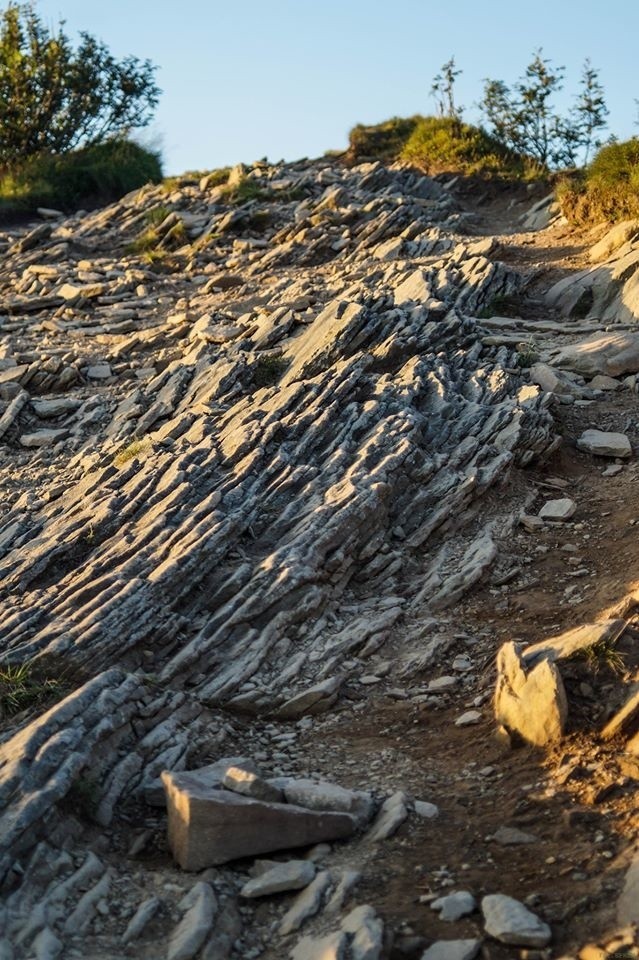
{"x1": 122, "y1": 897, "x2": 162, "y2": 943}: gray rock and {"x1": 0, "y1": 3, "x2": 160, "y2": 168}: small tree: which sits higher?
{"x1": 0, "y1": 3, "x2": 160, "y2": 168}: small tree

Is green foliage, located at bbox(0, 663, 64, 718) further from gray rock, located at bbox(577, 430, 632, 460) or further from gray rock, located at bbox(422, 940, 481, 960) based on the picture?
gray rock, located at bbox(577, 430, 632, 460)

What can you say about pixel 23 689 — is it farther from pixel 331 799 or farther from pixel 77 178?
pixel 77 178

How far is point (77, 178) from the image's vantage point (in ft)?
103

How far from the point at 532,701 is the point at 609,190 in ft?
50.0

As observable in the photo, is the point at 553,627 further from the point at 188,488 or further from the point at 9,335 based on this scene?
the point at 9,335

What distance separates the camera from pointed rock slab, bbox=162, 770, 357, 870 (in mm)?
6633

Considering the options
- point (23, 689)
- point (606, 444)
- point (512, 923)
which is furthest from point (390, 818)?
point (606, 444)

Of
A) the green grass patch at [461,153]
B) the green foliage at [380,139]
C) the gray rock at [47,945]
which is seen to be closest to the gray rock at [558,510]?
the gray rock at [47,945]

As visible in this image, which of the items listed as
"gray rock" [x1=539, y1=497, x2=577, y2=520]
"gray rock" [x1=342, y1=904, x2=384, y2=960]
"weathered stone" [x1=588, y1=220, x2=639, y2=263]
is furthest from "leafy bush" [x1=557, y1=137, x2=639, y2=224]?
"gray rock" [x1=342, y1=904, x2=384, y2=960]

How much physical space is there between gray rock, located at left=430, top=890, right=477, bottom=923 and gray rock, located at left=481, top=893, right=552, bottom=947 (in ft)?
0.26

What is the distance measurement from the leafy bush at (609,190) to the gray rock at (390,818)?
1487 centimetres

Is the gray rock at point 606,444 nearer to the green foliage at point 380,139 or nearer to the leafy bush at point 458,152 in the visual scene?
the leafy bush at point 458,152

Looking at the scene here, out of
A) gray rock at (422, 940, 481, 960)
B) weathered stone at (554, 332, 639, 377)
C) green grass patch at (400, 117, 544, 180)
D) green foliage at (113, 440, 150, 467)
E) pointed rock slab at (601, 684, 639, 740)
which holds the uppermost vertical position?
green grass patch at (400, 117, 544, 180)

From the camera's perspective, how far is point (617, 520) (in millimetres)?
10586
